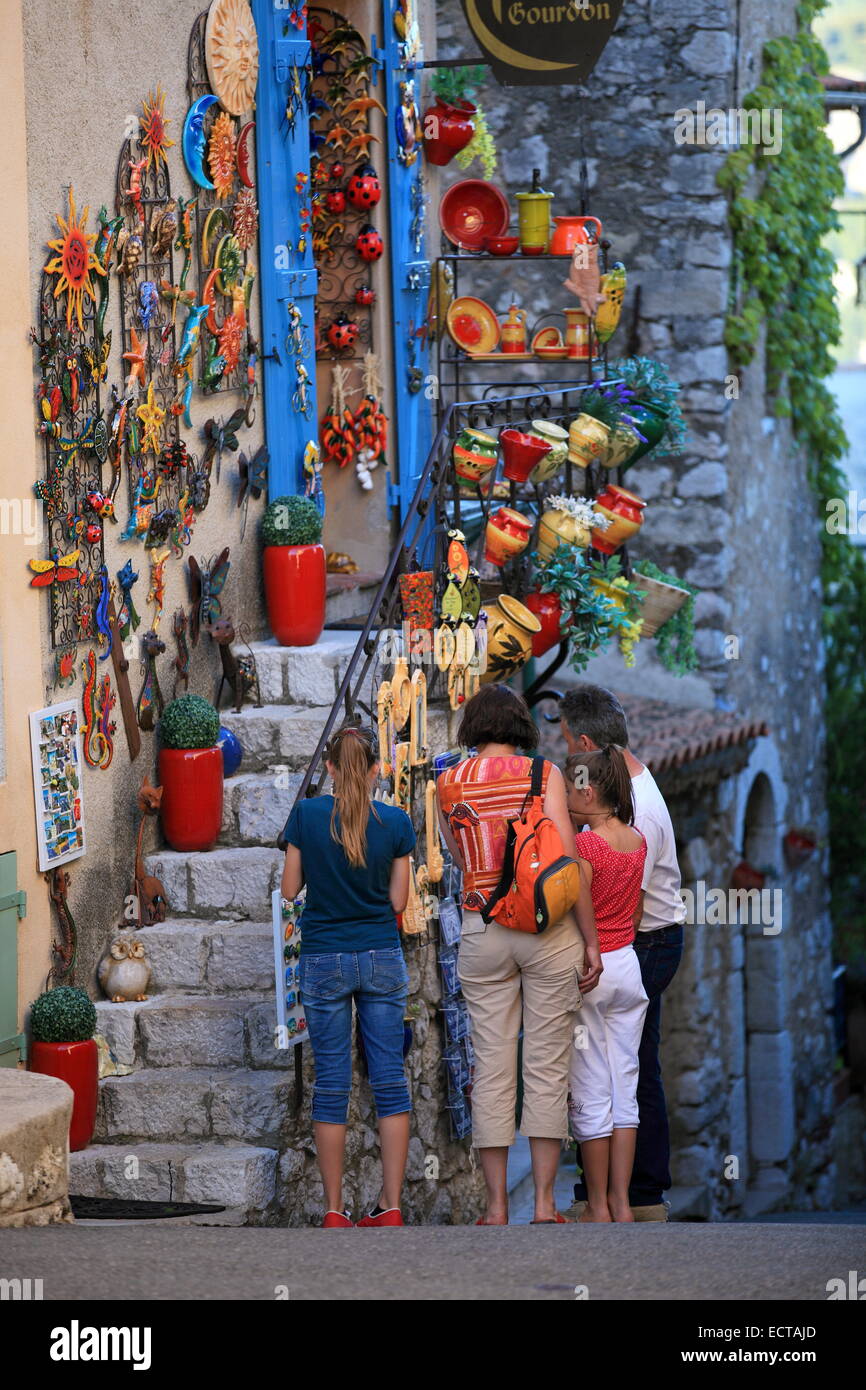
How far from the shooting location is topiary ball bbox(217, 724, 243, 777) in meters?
7.45

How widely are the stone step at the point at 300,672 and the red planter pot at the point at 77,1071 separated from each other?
1.96m

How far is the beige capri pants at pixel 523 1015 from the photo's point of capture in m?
5.61

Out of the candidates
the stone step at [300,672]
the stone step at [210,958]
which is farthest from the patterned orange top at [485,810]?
the stone step at [300,672]

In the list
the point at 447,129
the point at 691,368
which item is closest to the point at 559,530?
the point at 447,129

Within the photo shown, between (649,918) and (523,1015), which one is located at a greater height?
(649,918)

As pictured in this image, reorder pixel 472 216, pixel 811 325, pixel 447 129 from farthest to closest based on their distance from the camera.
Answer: pixel 811 325
pixel 447 129
pixel 472 216

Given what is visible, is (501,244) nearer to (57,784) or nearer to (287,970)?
(57,784)

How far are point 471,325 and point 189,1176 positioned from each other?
15.7 ft

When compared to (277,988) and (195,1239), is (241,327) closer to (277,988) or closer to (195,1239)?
(277,988)

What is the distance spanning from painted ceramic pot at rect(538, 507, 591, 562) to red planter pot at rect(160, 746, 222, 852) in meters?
2.00

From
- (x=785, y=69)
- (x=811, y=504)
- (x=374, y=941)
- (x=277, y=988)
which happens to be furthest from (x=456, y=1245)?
(x=811, y=504)

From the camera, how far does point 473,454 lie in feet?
26.5

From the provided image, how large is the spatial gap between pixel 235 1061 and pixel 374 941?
3.62ft

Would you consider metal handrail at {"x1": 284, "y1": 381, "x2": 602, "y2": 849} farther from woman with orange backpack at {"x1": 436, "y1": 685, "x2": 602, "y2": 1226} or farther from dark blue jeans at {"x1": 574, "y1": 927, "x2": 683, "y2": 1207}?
dark blue jeans at {"x1": 574, "y1": 927, "x2": 683, "y2": 1207}
